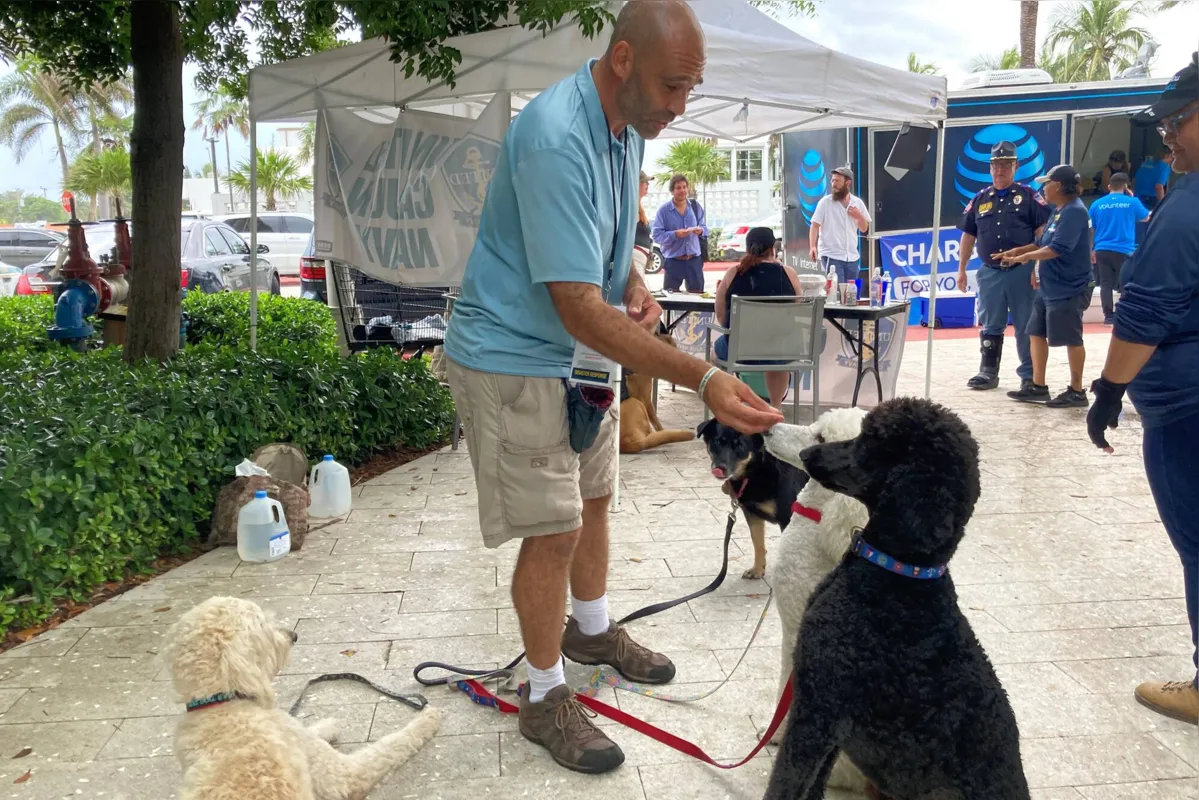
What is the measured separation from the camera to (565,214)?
2.17 m

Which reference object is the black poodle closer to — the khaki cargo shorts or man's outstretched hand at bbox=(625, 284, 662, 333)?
the khaki cargo shorts

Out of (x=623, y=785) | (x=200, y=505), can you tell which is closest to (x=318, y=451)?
(x=200, y=505)

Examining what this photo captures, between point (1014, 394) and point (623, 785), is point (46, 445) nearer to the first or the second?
point (623, 785)

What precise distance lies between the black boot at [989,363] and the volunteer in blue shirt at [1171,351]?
6.07m

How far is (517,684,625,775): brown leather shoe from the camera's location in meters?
2.50

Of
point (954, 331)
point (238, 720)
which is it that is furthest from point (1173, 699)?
point (954, 331)

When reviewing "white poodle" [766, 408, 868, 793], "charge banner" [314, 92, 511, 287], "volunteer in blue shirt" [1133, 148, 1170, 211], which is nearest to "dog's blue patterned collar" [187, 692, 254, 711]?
"white poodle" [766, 408, 868, 793]

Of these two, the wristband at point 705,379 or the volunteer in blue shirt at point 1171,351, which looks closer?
the wristband at point 705,379

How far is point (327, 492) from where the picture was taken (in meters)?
4.89

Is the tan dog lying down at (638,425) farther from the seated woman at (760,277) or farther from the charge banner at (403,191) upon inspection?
the charge banner at (403,191)

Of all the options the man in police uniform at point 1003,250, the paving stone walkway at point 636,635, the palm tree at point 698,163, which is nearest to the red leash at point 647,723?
the paving stone walkway at point 636,635

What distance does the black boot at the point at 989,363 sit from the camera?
8445 mm

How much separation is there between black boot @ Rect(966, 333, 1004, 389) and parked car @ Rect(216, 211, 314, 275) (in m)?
17.3

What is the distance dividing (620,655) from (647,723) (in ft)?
1.19
